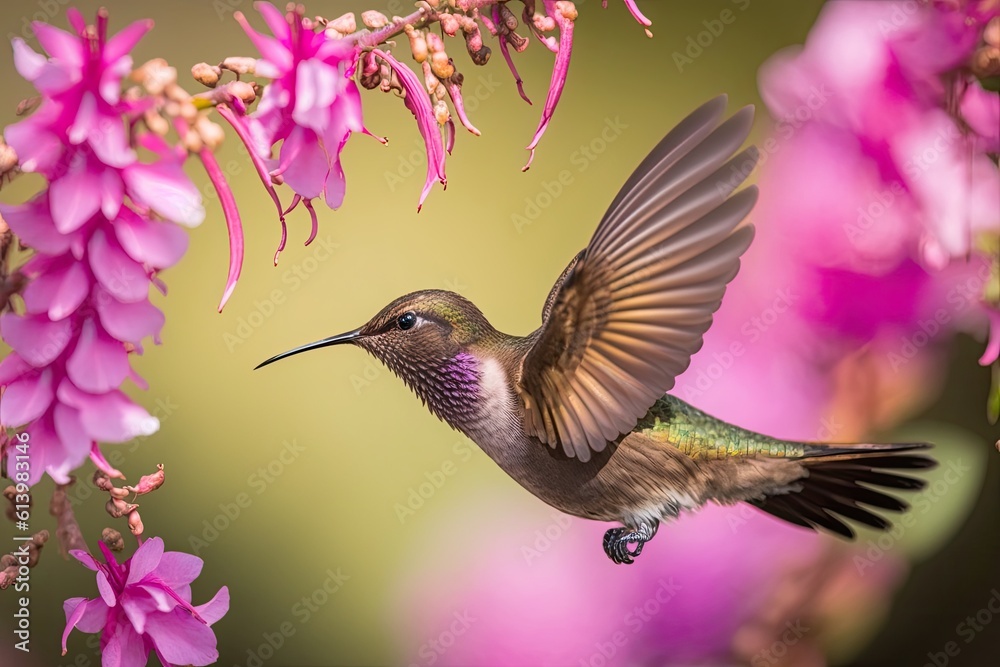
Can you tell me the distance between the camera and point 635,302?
518 millimetres

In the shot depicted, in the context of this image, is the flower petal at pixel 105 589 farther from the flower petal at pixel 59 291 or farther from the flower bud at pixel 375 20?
the flower bud at pixel 375 20

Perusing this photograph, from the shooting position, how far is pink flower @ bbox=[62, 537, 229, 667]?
0.45m

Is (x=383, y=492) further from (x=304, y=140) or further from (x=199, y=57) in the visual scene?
(x=304, y=140)

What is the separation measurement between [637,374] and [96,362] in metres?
0.24

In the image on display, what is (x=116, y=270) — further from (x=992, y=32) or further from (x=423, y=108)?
(x=992, y=32)

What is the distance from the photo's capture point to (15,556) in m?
0.43

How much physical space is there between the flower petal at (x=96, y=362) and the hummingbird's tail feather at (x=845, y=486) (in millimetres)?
357

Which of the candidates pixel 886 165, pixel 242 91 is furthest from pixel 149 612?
pixel 886 165

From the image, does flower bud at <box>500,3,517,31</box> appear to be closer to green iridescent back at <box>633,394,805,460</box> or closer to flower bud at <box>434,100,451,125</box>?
flower bud at <box>434,100,451,125</box>

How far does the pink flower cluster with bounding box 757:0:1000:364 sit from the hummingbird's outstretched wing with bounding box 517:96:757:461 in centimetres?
15

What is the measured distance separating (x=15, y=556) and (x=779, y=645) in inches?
17.1

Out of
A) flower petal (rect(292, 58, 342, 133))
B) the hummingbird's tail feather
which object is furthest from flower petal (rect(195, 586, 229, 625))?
the hummingbird's tail feather

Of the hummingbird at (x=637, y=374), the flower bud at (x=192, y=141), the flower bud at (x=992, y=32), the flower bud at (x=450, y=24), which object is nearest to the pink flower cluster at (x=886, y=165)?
the flower bud at (x=992, y=32)

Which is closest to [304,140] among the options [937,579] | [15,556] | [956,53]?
[15,556]
